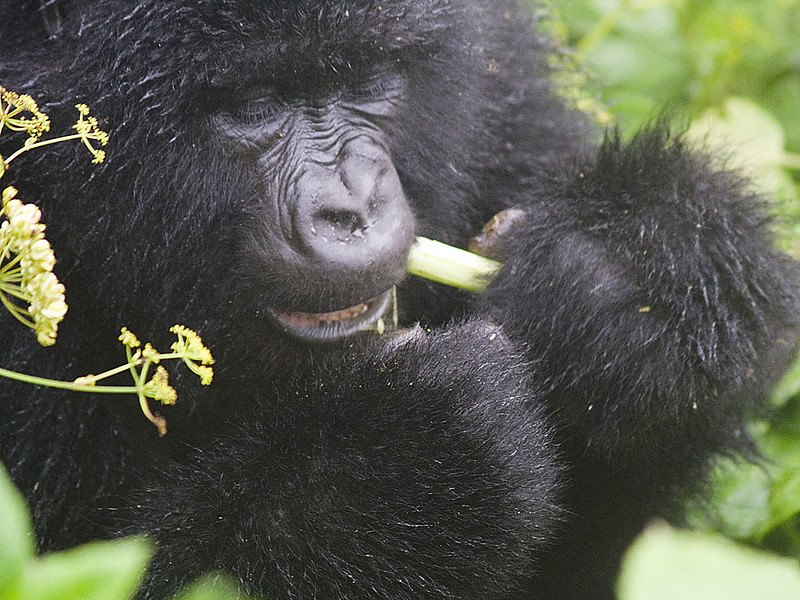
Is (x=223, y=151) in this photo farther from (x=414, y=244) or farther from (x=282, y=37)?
(x=414, y=244)

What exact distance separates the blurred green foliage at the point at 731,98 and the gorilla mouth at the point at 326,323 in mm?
1020

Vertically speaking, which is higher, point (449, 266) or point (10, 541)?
point (10, 541)

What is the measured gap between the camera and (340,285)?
244 centimetres

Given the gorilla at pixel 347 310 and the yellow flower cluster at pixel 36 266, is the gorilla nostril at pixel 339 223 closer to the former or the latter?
the gorilla at pixel 347 310

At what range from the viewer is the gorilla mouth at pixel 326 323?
2.59 meters

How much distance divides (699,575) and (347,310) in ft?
4.63

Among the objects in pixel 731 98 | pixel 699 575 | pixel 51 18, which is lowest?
pixel 731 98

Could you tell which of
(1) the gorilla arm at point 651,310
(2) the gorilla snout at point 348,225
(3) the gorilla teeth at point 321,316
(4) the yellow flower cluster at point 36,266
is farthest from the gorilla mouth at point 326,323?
(4) the yellow flower cluster at point 36,266

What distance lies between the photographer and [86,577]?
3.74 feet

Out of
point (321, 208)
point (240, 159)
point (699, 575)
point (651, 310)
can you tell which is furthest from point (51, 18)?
point (699, 575)

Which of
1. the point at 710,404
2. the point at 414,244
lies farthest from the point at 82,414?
the point at 710,404

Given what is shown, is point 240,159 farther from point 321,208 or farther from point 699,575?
point 699,575

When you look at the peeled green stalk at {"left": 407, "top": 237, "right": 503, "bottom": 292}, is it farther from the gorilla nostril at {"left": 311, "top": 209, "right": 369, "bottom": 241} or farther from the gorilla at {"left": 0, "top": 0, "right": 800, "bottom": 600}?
the gorilla nostril at {"left": 311, "top": 209, "right": 369, "bottom": 241}

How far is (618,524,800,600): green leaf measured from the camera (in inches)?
52.1
